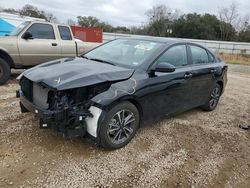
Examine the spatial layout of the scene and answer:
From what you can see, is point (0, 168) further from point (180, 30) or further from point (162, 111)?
point (180, 30)

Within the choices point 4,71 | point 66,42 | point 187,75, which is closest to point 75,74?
point 187,75

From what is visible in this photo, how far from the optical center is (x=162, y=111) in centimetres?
449

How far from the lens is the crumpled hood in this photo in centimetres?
348

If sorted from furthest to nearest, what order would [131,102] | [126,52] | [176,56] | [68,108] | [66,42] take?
[66,42], [176,56], [126,52], [131,102], [68,108]

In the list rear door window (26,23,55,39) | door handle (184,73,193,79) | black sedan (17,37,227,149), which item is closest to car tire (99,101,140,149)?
black sedan (17,37,227,149)

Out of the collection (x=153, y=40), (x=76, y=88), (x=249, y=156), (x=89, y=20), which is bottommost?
(x=249, y=156)

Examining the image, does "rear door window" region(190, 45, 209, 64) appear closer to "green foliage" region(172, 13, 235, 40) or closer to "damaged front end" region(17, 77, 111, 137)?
"damaged front end" region(17, 77, 111, 137)

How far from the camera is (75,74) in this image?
3662 mm

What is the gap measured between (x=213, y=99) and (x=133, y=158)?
10.1 ft

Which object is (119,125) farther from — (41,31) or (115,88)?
(41,31)

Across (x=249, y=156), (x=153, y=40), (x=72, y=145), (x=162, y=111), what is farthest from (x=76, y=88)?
(x=249, y=156)

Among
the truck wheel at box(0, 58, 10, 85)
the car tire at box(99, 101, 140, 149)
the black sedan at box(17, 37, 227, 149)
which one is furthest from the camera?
the truck wheel at box(0, 58, 10, 85)

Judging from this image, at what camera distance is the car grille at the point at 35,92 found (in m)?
3.64

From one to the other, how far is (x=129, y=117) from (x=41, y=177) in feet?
4.75
